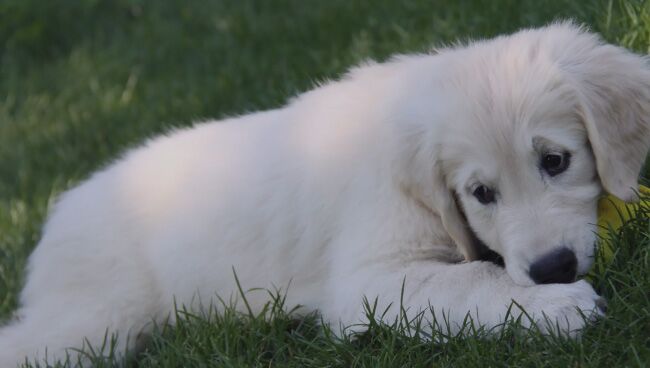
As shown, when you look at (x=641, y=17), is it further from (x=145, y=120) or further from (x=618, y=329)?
(x=145, y=120)

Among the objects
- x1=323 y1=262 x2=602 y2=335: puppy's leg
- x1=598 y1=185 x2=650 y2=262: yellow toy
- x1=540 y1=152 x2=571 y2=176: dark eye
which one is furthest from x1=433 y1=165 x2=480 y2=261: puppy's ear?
x1=598 y1=185 x2=650 y2=262: yellow toy

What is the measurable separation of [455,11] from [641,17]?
1602 millimetres

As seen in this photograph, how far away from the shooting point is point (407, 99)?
467 centimetres

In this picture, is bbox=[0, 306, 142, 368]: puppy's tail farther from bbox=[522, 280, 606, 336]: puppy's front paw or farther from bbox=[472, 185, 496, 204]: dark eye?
bbox=[522, 280, 606, 336]: puppy's front paw

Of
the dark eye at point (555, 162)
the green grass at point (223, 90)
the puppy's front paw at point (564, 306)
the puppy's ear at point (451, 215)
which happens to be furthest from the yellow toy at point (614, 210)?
the puppy's ear at point (451, 215)

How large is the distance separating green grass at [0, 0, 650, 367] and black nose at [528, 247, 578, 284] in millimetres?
193

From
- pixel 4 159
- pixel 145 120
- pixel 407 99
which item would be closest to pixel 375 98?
pixel 407 99

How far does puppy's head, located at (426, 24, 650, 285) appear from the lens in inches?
163

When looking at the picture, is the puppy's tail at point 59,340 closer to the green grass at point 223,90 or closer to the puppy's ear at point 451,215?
the green grass at point 223,90

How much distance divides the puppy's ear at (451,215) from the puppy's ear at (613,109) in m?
0.62

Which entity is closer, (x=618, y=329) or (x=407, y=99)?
(x=618, y=329)

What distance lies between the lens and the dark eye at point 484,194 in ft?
14.2

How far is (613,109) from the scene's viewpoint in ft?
14.1

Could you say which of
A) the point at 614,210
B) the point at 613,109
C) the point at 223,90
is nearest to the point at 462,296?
the point at 614,210
